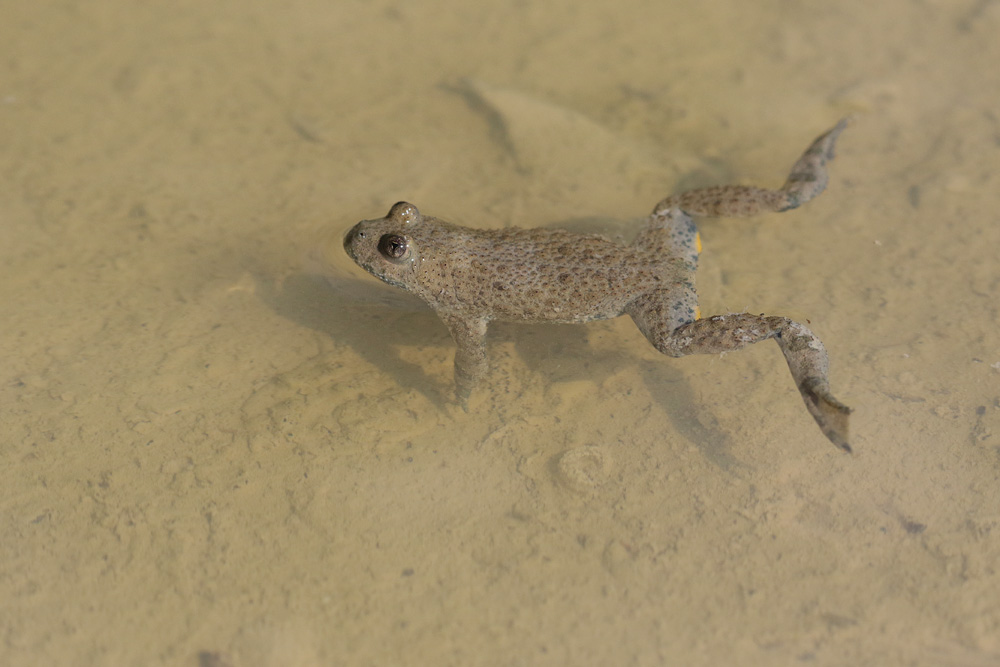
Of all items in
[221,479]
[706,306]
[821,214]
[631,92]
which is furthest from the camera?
[631,92]

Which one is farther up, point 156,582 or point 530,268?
point 530,268

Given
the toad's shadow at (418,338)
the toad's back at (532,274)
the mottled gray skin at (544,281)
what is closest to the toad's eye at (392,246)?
the mottled gray skin at (544,281)

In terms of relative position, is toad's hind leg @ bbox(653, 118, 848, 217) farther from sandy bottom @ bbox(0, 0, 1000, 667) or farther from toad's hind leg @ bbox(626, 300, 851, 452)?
toad's hind leg @ bbox(626, 300, 851, 452)

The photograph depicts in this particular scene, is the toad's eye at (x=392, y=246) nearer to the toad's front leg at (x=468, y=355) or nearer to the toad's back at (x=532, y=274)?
the toad's back at (x=532, y=274)

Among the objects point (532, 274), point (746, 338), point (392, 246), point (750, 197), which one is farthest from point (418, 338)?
point (750, 197)

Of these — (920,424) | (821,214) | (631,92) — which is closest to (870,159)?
(821,214)

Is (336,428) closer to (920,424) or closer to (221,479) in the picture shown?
(221,479)
